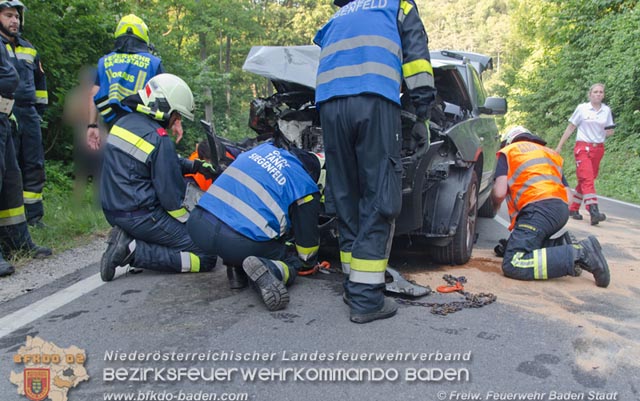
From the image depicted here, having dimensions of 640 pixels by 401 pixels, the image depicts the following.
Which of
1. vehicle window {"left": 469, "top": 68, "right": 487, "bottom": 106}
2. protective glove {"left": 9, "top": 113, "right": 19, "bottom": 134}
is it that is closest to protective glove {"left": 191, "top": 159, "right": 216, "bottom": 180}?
protective glove {"left": 9, "top": 113, "right": 19, "bottom": 134}

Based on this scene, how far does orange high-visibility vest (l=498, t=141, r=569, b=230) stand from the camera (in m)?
3.97

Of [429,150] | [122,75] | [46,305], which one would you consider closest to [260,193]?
[429,150]

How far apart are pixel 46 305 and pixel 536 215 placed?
3.55m

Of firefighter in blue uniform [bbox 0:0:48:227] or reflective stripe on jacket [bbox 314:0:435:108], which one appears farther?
firefighter in blue uniform [bbox 0:0:48:227]

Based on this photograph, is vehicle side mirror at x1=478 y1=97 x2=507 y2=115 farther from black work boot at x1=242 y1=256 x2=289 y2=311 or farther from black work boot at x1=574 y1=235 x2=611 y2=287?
black work boot at x1=242 y1=256 x2=289 y2=311

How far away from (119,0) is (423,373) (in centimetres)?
958

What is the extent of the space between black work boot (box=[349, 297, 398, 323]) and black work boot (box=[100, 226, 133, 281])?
5.92 ft

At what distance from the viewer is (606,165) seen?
1374 cm

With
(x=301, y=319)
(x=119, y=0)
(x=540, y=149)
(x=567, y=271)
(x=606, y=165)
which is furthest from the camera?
(x=606, y=165)

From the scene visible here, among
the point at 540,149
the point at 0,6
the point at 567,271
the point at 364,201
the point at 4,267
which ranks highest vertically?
the point at 0,6

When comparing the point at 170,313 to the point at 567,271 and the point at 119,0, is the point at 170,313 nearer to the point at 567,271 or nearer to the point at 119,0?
the point at 567,271

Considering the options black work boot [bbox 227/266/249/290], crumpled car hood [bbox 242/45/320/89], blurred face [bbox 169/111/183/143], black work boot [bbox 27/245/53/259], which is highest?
crumpled car hood [bbox 242/45/320/89]

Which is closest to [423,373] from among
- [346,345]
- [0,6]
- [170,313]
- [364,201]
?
[346,345]

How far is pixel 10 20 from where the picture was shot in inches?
173
